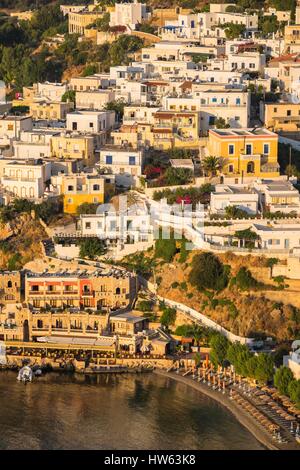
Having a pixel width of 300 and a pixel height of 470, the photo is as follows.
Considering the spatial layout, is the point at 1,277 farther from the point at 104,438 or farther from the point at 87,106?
the point at 87,106

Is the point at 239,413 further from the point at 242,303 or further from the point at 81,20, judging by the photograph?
the point at 81,20

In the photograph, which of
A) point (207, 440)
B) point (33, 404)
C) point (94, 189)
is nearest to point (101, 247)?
point (94, 189)

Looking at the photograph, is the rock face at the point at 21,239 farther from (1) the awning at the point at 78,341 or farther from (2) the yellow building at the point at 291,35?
(2) the yellow building at the point at 291,35

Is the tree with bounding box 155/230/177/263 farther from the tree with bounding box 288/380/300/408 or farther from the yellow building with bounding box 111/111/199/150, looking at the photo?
the tree with bounding box 288/380/300/408

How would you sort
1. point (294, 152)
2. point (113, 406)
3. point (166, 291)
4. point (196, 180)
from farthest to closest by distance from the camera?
1. point (294, 152)
2. point (196, 180)
3. point (166, 291)
4. point (113, 406)
